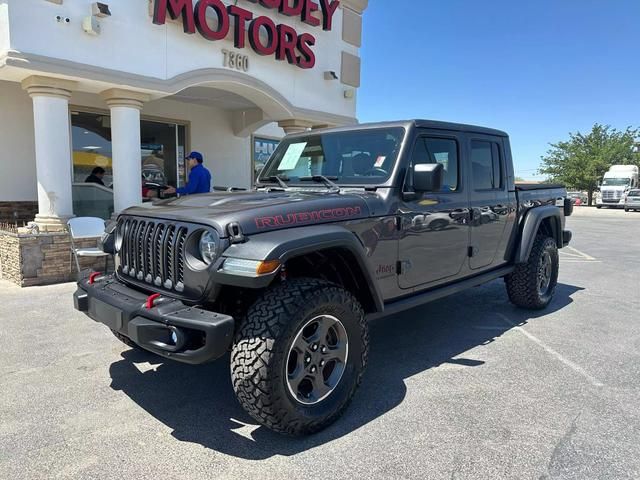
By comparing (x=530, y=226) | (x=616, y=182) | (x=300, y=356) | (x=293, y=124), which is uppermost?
(x=293, y=124)

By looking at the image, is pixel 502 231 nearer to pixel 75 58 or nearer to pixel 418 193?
pixel 418 193

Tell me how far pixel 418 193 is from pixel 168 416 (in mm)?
2278

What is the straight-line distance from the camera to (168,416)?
299 cm

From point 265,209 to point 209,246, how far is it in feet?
1.25

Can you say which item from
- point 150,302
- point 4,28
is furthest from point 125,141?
point 150,302

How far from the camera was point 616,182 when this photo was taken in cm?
3556

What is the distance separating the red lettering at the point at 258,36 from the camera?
9047mm

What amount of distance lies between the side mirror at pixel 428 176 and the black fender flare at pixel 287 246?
0.68 m

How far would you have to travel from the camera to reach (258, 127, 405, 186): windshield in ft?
11.9

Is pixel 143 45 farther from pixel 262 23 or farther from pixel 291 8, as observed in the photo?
pixel 291 8

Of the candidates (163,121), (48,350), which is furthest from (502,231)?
(163,121)

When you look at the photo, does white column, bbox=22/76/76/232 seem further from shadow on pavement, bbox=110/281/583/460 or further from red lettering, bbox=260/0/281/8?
red lettering, bbox=260/0/281/8

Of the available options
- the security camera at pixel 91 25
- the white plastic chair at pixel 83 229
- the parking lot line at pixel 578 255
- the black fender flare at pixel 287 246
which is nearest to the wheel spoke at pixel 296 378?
the black fender flare at pixel 287 246

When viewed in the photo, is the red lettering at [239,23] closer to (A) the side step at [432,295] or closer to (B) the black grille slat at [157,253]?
(A) the side step at [432,295]
